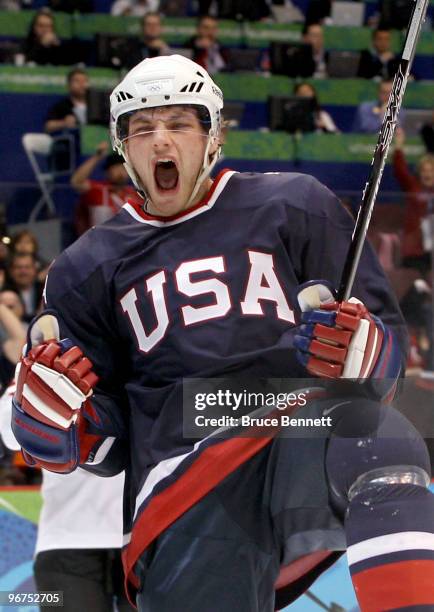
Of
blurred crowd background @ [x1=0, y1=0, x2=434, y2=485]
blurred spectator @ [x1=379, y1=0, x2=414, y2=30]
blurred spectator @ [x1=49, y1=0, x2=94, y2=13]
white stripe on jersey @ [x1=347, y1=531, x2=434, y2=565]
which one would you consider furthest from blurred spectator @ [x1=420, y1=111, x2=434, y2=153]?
white stripe on jersey @ [x1=347, y1=531, x2=434, y2=565]

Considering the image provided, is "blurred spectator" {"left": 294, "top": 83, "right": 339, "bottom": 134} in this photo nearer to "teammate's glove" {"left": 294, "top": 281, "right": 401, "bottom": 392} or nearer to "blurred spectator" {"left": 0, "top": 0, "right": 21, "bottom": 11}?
"blurred spectator" {"left": 0, "top": 0, "right": 21, "bottom": 11}

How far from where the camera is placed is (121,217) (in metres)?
2.07

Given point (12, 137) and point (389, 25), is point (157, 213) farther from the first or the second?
point (389, 25)

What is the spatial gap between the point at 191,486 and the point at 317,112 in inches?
192

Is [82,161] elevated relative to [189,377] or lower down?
lower down

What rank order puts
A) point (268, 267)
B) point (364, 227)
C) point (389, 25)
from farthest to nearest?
1. point (389, 25)
2. point (268, 267)
3. point (364, 227)

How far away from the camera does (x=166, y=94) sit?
1.99 m

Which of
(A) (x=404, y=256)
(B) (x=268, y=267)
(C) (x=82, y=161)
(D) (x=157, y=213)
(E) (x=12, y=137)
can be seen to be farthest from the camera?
(E) (x=12, y=137)

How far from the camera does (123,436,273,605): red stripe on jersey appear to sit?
68.9 inches

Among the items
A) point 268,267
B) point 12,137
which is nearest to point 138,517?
point 268,267

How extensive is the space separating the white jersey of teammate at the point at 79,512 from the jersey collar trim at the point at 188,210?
81 centimetres

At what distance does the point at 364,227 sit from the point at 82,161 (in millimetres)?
3223

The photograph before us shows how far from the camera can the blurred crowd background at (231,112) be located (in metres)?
3.49

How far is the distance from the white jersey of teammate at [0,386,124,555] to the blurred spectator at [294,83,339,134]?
3.91 meters
